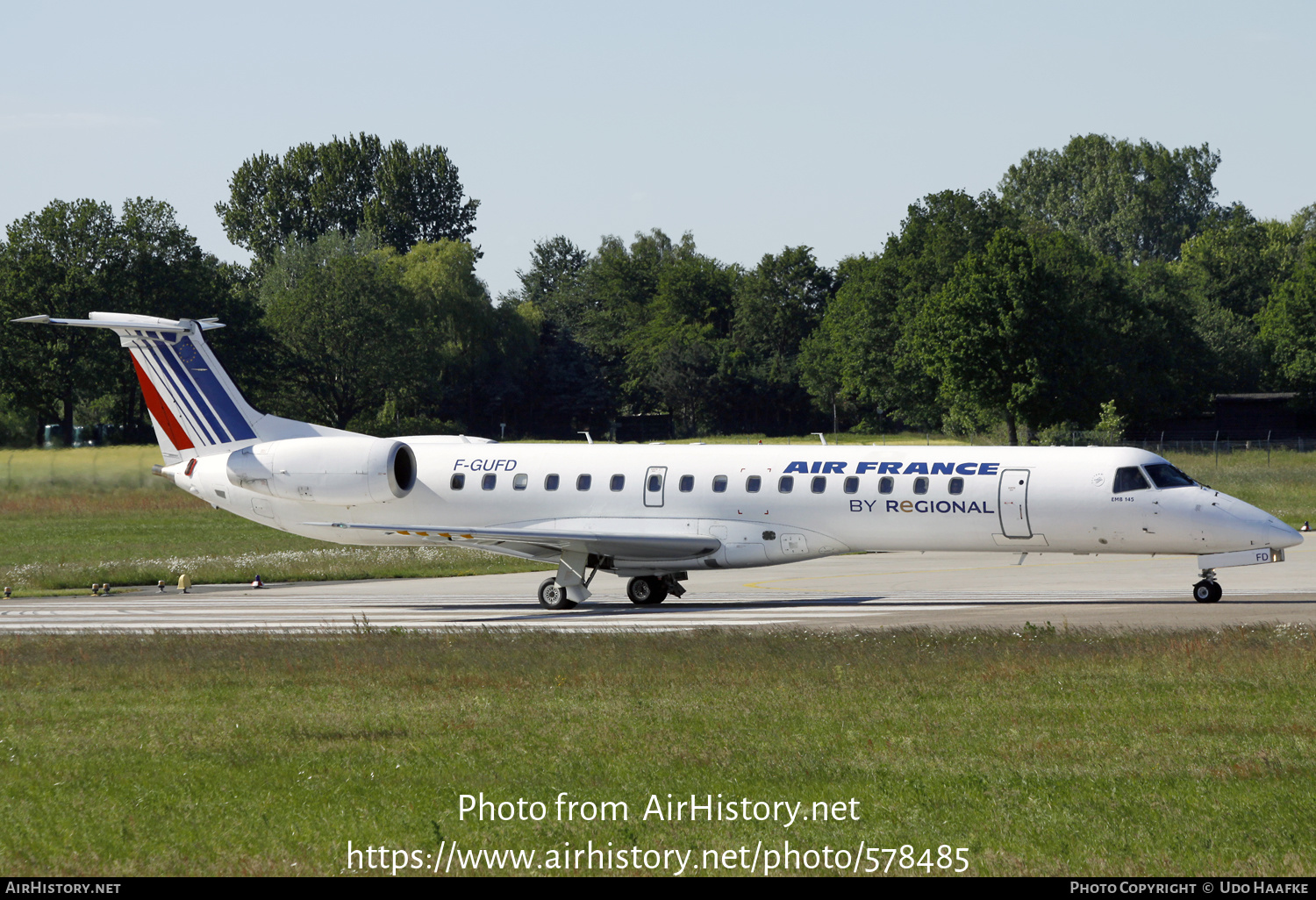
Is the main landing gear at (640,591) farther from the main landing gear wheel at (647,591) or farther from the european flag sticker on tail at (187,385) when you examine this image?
the european flag sticker on tail at (187,385)

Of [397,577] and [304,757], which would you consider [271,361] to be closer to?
[397,577]

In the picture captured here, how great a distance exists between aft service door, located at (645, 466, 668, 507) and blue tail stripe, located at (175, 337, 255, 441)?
9.20m

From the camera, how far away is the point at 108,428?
133ft

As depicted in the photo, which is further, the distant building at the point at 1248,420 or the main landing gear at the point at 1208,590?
the distant building at the point at 1248,420

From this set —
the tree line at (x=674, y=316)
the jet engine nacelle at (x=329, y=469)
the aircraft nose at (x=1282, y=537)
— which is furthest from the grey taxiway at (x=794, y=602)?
the tree line at (x=674, y=316)

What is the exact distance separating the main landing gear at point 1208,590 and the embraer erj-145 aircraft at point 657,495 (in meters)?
0.04

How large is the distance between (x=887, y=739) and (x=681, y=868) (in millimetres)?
4358

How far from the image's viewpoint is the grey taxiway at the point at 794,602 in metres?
24.0

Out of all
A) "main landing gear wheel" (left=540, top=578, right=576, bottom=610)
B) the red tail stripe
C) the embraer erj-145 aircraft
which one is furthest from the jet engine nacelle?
"main landing gear wheel" (left=540, top=578, right=576, bottom=610)

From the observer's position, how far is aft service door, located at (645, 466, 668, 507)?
28016 mm

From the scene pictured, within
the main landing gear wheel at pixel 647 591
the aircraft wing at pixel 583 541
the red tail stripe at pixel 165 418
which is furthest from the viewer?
the red tail stripe at pixel 165 418

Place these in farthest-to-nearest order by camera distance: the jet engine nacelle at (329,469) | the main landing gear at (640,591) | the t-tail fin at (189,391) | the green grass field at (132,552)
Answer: the green grass field at (132,552) → the t-tail fin at (189,391) → the jet engine nacelle at (329,469) → the main landing gear at (640,591)

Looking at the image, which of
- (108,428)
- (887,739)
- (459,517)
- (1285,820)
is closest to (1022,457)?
(459,517)

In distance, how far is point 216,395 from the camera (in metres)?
30.7
